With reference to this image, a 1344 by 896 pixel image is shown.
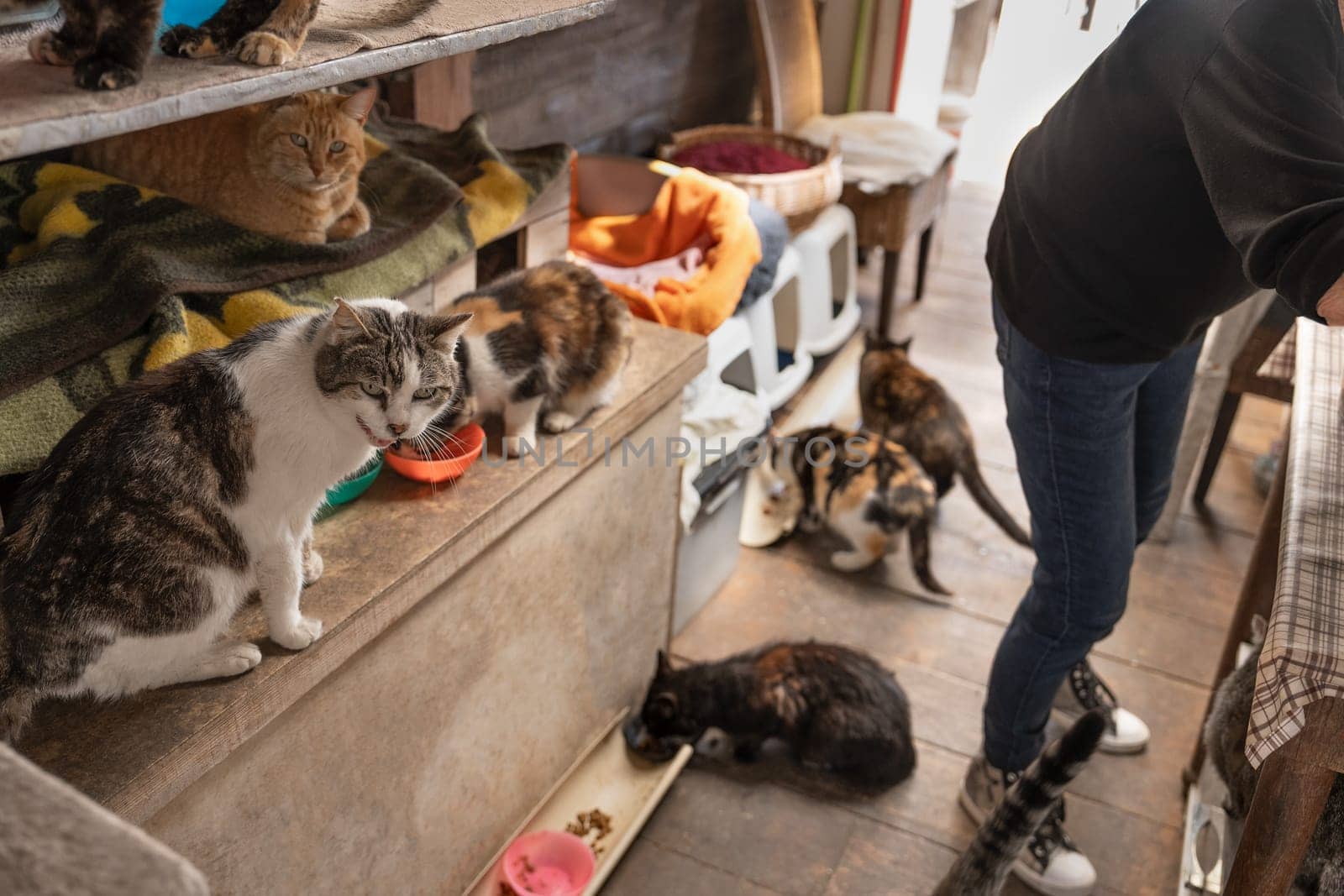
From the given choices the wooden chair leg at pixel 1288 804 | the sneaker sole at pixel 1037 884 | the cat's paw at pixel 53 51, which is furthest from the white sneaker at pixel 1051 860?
the cat's paw at pixel 53 51

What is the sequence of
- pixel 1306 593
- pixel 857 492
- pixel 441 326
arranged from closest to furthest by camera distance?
1. pixel 1306 593
2. pixel 441 326
3. pixel 857 492

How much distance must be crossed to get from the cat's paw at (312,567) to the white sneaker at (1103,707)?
1.51 meters

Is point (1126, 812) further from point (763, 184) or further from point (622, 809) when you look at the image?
point (763, 184)

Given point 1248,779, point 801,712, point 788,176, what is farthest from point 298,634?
point 788,176

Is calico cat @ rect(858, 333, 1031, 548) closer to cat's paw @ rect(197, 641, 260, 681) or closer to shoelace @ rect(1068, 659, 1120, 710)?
shoelace @ rect(1068, 659, 1120, 710)

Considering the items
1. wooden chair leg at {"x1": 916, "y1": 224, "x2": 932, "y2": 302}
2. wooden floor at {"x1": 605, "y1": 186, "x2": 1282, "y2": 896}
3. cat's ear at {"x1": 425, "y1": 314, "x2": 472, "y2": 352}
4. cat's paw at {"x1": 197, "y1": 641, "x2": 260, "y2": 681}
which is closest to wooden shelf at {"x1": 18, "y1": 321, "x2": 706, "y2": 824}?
cat's paw at {"x1": 197, "y1": 641, "x2": 260, "y2": 681}

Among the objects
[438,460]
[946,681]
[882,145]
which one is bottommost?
[946,681]

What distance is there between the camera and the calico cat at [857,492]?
99.2 inches

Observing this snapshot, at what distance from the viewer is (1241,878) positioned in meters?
1.21

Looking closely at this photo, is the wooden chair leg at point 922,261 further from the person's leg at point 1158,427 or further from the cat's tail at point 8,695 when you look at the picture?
the cat's tail at point 8,695

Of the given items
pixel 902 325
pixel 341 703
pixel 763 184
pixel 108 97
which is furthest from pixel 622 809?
pixel 902 325

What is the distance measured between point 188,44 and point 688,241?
1654 millimetres

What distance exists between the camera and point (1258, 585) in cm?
193

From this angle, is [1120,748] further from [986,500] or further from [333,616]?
[333,616]
